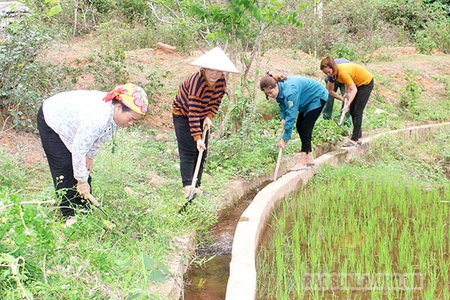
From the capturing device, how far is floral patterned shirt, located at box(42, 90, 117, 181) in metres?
3.03

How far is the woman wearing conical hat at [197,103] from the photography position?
404cm

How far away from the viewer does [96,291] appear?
7.45ft

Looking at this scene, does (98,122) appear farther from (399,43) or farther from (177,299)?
(399,43)

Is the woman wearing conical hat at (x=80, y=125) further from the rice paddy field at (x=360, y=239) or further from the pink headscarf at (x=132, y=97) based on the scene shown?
the rice paddy field at (x=360, y=239)

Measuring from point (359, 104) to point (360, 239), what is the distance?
2890 millimetres

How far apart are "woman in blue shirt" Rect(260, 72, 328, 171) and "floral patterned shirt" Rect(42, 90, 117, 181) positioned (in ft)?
6.65

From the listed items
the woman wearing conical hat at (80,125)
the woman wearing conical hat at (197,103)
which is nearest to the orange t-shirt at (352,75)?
the woman wearing conical hat at (197,103)

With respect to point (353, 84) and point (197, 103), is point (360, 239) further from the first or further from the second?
point (353, 84)

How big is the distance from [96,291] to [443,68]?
11.6 m

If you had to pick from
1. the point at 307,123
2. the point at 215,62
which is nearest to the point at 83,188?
the point at 215,62

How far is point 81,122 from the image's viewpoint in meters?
3.05

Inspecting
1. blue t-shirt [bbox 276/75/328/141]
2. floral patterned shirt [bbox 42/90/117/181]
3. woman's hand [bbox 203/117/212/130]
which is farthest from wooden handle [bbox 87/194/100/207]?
blue t-shirt [bbox 276/75/328/141]

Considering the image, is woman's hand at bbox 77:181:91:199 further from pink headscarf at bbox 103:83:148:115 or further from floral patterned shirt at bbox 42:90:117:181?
pink headscarf at bbox 103:83:148:115

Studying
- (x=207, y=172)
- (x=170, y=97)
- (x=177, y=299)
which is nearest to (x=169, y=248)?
(x=177, y=299)
